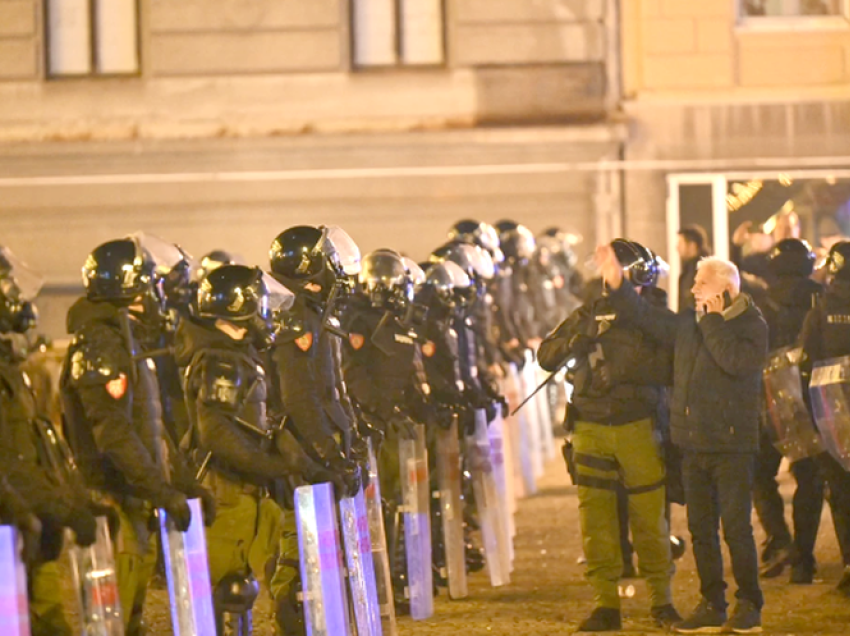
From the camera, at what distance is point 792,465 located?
11133mm

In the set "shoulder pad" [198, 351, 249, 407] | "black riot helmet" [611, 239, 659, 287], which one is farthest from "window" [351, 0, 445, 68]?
"shoulder pad" [198, 351, 249, 407]

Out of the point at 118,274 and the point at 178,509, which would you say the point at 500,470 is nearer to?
the point at 118,274

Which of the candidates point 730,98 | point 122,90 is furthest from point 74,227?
point 730,98

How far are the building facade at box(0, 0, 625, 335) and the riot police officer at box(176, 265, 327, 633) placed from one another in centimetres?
1252

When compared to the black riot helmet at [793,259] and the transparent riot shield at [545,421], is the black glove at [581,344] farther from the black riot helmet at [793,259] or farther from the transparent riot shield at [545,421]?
the transparent riot shield at [545,421]

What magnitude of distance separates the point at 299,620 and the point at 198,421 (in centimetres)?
121

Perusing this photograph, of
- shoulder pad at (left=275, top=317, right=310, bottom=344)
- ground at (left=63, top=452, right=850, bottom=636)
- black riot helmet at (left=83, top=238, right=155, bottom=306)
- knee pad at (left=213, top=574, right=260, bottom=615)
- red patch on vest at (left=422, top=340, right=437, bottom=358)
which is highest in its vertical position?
black riot helmet at (left=83, top=238, right=155, bottom=306)

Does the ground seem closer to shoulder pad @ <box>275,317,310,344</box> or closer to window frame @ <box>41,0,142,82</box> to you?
shoulder pad @ <box>275,317,310,344</box>

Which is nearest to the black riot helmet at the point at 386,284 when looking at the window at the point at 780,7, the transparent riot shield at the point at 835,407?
the transparent riot shield at the point at 835,407

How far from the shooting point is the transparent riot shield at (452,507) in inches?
424

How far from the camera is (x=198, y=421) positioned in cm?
805

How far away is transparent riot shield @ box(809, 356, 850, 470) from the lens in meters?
10.2

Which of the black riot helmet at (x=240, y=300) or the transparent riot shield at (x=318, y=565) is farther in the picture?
the black riot helmet at (x=240, y=300)

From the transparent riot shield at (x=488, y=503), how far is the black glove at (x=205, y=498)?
3.50 meters
